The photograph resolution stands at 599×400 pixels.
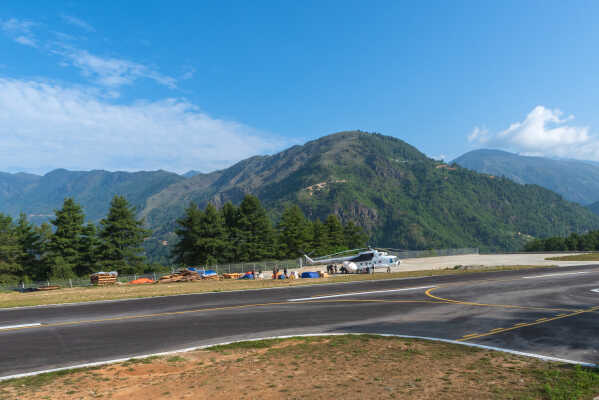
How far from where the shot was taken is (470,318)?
15.4 m

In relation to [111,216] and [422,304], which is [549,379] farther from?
[111,216]

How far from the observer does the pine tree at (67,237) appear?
190 ft

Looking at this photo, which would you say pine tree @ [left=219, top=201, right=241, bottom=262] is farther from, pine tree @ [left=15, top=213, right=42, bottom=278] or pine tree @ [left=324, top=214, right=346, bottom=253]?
pine tree @ [left=15, top=213, right=42, bottom=278]

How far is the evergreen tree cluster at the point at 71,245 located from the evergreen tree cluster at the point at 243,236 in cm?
1003

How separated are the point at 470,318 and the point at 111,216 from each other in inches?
2448

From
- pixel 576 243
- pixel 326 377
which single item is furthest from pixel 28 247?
pixel 576 243

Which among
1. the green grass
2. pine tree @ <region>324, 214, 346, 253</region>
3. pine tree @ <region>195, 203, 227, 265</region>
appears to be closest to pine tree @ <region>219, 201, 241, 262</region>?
pine tree @ <region>195, 203, 227, 265</region>

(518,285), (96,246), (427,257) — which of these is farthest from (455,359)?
(427,257)

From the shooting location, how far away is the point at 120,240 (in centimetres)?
6206

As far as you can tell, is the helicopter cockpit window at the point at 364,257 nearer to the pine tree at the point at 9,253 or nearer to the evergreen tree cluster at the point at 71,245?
the evergreen tree cluster at the point at 71,245

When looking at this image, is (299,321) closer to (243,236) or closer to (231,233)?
(243,236)

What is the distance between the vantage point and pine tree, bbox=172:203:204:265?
70.0m

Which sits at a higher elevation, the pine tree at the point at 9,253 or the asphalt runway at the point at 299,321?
the pine tree at the point at 9,253

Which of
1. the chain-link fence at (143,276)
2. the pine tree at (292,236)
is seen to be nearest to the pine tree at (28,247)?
the chain-link fence at (143,276)
